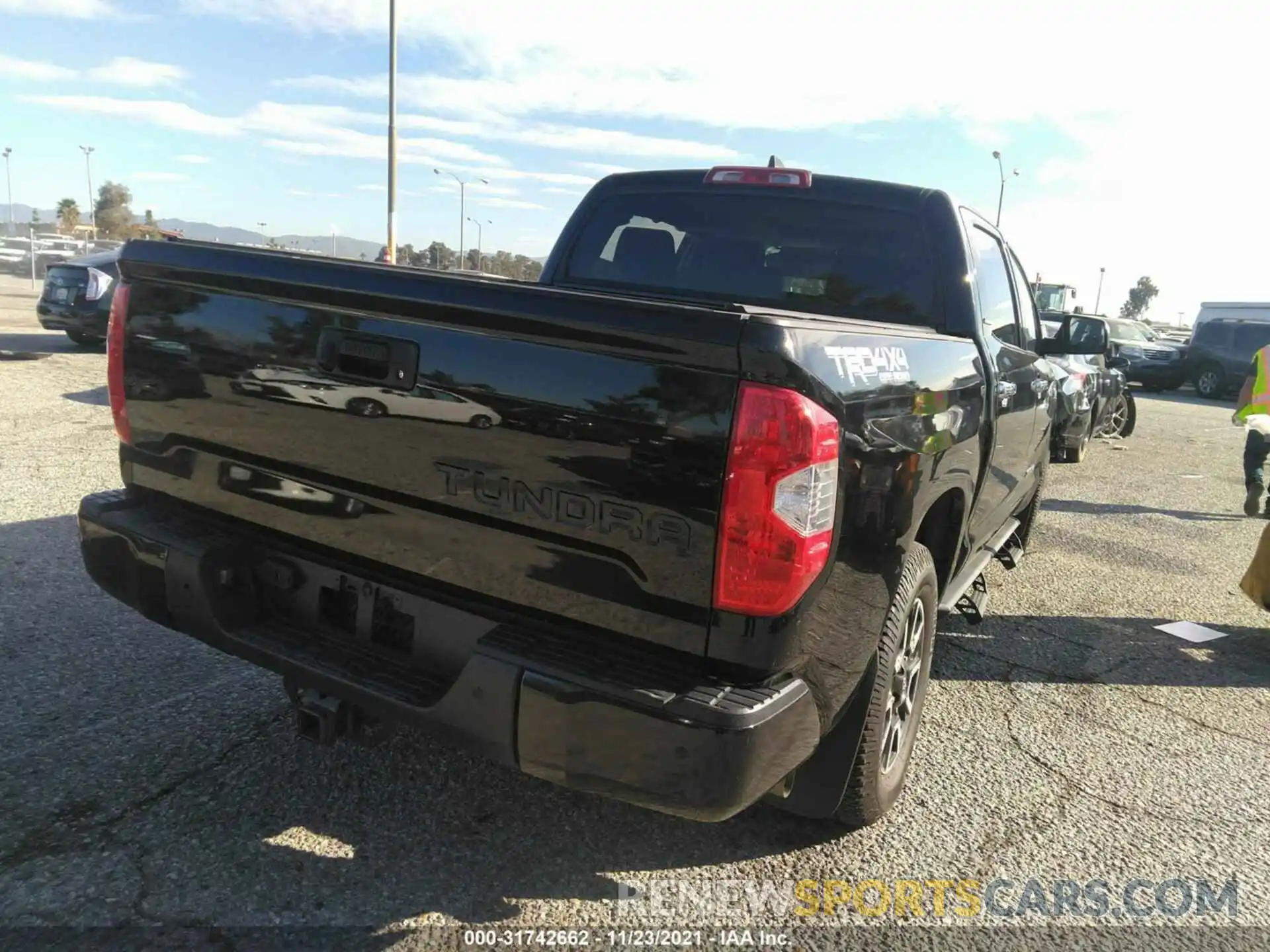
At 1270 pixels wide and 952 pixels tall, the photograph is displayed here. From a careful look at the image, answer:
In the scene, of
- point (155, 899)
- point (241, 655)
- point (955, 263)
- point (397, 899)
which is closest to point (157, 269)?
point (241, 655)

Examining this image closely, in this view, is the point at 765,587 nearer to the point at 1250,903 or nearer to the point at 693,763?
the point at 693,763

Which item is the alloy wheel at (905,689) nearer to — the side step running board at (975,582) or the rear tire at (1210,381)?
the side step running board at (975,582)

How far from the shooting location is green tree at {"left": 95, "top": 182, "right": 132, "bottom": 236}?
70625mm

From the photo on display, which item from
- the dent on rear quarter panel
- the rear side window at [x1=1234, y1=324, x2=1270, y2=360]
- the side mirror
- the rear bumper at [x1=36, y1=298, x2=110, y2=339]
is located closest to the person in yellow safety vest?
the side mirror

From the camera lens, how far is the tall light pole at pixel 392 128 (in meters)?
21.8

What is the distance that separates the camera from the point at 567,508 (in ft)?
6.49

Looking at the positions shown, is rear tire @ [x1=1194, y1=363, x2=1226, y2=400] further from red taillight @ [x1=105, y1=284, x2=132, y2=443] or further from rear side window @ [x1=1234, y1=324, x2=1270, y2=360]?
red taillight @ [x1=105, y1=284, x2=132, y2=443]

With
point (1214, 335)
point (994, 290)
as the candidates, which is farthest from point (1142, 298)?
point (994, 290)

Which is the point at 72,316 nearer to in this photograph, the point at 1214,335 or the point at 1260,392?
Answer: the point at 1260,392

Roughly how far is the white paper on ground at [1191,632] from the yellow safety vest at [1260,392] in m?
1.72

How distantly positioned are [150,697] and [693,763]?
231 cm

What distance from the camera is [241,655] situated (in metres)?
2.40

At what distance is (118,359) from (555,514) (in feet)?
5.24

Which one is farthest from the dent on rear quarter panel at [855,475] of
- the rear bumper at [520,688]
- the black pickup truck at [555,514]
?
the rear bumper at [520,688]
